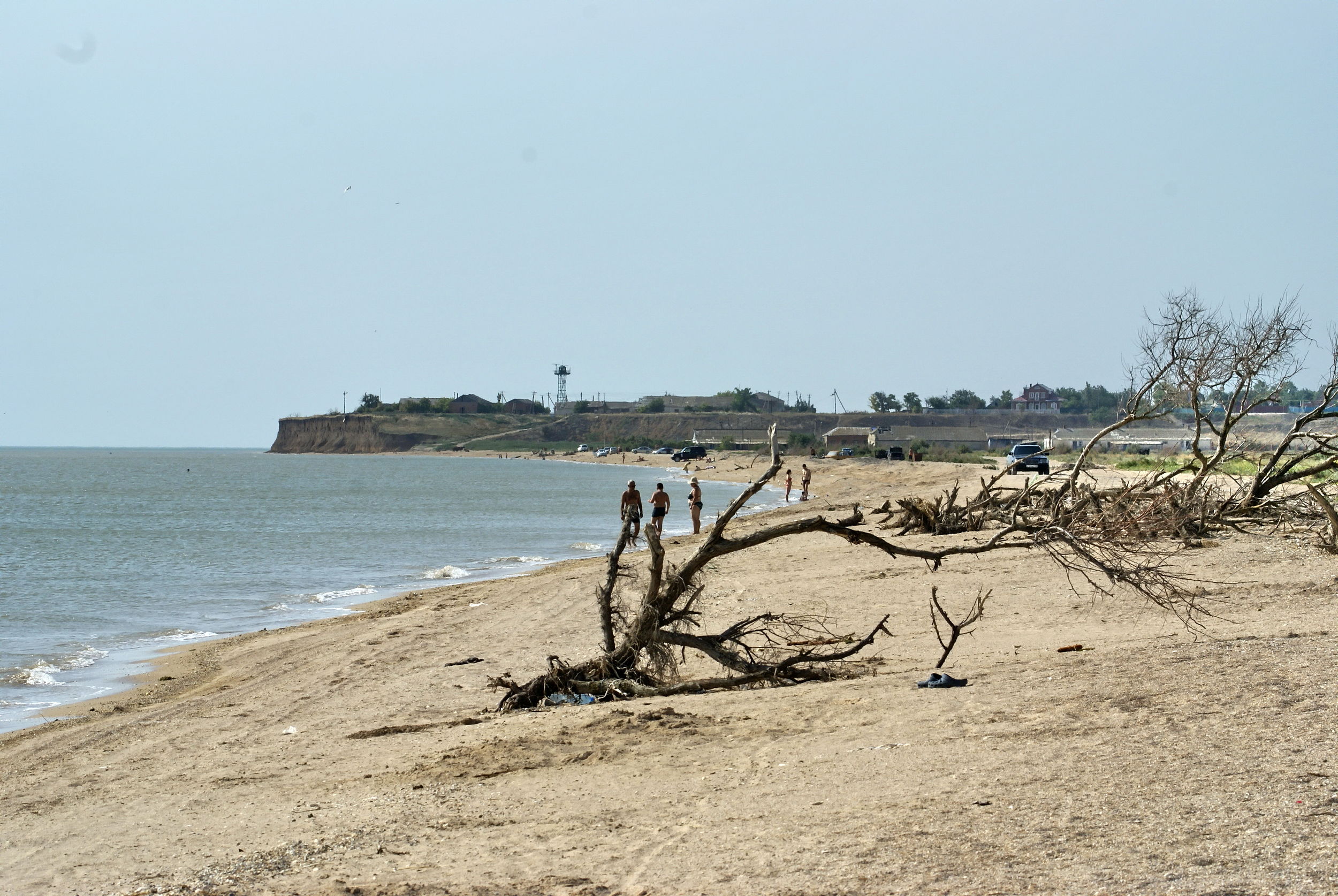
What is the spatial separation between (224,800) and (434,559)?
21681 mm

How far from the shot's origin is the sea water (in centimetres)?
1652

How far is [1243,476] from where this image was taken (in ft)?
85.8

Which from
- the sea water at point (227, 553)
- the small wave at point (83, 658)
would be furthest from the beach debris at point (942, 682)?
the small wave at point (83, 658)

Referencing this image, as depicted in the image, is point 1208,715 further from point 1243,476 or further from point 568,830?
point 1243,476

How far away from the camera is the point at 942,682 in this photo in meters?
7.54

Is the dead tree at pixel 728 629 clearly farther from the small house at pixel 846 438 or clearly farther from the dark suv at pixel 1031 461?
the small house at pixel 846 438

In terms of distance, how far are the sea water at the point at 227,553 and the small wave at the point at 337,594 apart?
0.08 meters

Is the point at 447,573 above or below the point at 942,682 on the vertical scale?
below

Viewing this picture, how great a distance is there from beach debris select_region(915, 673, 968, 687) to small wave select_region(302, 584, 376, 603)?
1572 centimetres

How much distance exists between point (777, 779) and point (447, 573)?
64.8 feet

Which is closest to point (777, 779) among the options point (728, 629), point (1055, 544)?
point (728, 629)

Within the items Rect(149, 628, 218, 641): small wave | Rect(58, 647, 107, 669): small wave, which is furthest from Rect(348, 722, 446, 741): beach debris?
Rect(149, 628, 218, 641): small wave

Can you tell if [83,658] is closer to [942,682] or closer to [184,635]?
[184,635]

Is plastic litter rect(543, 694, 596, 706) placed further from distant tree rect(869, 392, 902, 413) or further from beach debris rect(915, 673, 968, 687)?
distant tree rect(869, 392, 902, 413)
